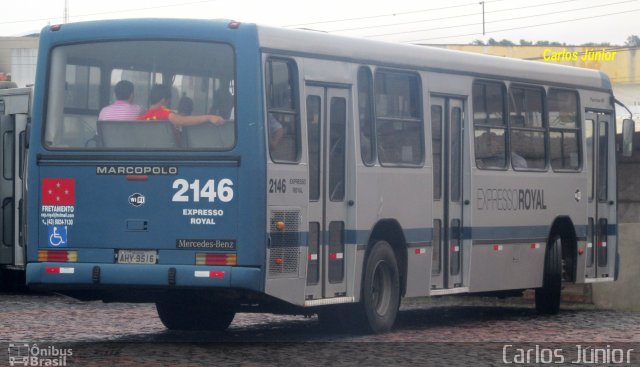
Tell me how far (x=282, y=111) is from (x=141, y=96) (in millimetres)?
1321

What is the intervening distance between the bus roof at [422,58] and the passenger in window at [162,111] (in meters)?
0.96

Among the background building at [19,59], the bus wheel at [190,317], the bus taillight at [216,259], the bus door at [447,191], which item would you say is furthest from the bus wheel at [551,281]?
the background building at [19,59]

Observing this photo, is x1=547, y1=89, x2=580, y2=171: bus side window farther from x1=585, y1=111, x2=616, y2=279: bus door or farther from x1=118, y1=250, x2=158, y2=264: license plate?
x1=118, y1=250, x2=158, y2=264: license plate

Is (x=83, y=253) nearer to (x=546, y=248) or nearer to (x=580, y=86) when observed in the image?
(x=546, y=248)

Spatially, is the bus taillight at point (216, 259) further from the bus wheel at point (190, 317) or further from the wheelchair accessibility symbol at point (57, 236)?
the bus wheel at point (190, 317)

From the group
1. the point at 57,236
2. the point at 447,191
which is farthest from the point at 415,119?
the point at 57,236

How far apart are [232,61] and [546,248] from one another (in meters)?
7.29

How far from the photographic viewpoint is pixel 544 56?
243ft

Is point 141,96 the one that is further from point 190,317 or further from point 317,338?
point 317,338

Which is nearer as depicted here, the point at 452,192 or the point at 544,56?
the point at 452,192

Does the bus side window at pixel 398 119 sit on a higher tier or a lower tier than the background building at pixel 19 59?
lower

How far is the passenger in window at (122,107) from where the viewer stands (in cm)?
1394

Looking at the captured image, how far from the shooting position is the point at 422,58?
16641 millimetres

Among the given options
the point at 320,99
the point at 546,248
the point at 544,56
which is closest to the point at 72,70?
the point at 320,99
